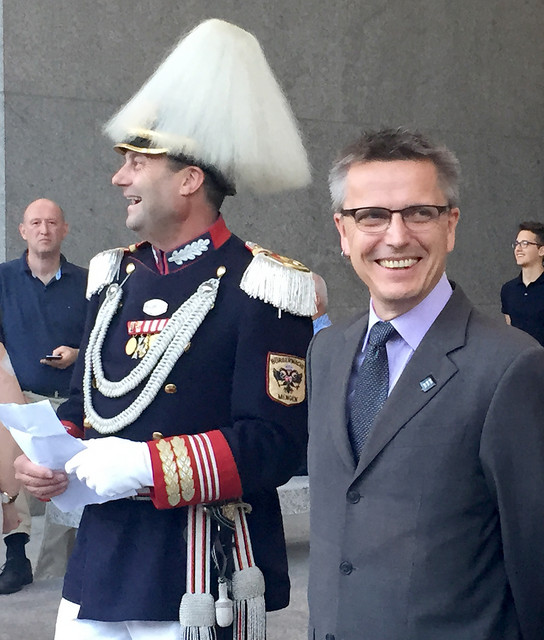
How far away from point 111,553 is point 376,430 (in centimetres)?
86

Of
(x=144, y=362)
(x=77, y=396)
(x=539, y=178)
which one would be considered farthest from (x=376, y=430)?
(x=539, y=178)

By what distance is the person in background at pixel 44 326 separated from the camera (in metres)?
5.25

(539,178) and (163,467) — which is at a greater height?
(539,178)

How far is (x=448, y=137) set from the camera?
31.5ft

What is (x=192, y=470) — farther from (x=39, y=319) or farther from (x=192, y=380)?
(x=39, y=319)

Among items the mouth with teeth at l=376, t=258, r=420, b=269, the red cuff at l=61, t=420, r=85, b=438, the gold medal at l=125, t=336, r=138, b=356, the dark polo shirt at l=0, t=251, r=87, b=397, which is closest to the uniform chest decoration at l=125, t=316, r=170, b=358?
the gold medal at l=125, t=336, r=138, b=356

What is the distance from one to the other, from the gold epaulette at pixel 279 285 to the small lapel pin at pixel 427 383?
693mm

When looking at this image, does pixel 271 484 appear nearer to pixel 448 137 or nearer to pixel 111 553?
pixel 111 553

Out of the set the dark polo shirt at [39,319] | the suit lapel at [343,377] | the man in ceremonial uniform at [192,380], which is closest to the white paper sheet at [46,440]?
the man in ceremonial uniform at [192,380]

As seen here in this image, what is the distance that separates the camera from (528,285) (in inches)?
310

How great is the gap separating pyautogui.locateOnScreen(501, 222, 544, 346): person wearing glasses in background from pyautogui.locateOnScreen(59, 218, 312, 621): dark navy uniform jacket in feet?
18.0

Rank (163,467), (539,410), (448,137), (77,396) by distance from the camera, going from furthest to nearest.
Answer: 1. (448,137)
2. (77,396)
3. (163,467)
4. (539,410)

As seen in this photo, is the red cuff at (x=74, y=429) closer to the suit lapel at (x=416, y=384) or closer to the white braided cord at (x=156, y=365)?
the white braided cord at (x=156, y=365)

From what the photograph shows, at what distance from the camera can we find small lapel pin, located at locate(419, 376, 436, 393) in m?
1.79
